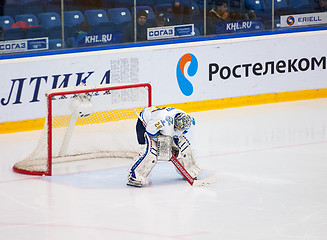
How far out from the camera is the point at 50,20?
9.92m

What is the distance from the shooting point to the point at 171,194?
23.7ft

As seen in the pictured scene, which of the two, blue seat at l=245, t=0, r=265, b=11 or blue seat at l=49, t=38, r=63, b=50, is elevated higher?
blue seat at l=245, t=0, r=265, b=11

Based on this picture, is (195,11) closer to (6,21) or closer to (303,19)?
(303,19)

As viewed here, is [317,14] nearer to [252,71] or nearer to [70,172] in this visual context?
[252,71]

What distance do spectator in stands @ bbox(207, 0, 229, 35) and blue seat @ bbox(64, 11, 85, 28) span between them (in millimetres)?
1795

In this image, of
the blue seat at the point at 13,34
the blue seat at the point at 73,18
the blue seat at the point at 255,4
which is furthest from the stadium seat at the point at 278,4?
the blue seat at the point at 13,34

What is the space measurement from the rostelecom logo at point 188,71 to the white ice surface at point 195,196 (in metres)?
1.18

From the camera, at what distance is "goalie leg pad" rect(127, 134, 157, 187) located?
7410mm

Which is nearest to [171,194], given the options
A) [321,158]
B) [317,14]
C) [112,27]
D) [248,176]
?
[248,176]

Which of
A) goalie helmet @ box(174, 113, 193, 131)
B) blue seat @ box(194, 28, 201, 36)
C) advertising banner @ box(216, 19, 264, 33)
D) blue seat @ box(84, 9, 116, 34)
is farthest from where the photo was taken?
advertising banner @ box(216, 19, 264, 33)

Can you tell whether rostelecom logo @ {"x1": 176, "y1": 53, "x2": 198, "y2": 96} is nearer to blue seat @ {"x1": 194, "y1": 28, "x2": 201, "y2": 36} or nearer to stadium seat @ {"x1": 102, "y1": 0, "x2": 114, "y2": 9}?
blue seat @ {"x1": 194, "y1": 28, "x2": 201, "y2": 36}

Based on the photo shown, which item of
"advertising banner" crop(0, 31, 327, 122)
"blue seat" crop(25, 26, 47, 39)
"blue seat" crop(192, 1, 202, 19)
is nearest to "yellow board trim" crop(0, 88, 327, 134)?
"advertising banner" crop(0, 31, 327, 122)

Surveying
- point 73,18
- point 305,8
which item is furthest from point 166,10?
point 305,8

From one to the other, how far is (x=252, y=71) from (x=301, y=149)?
2583mm
